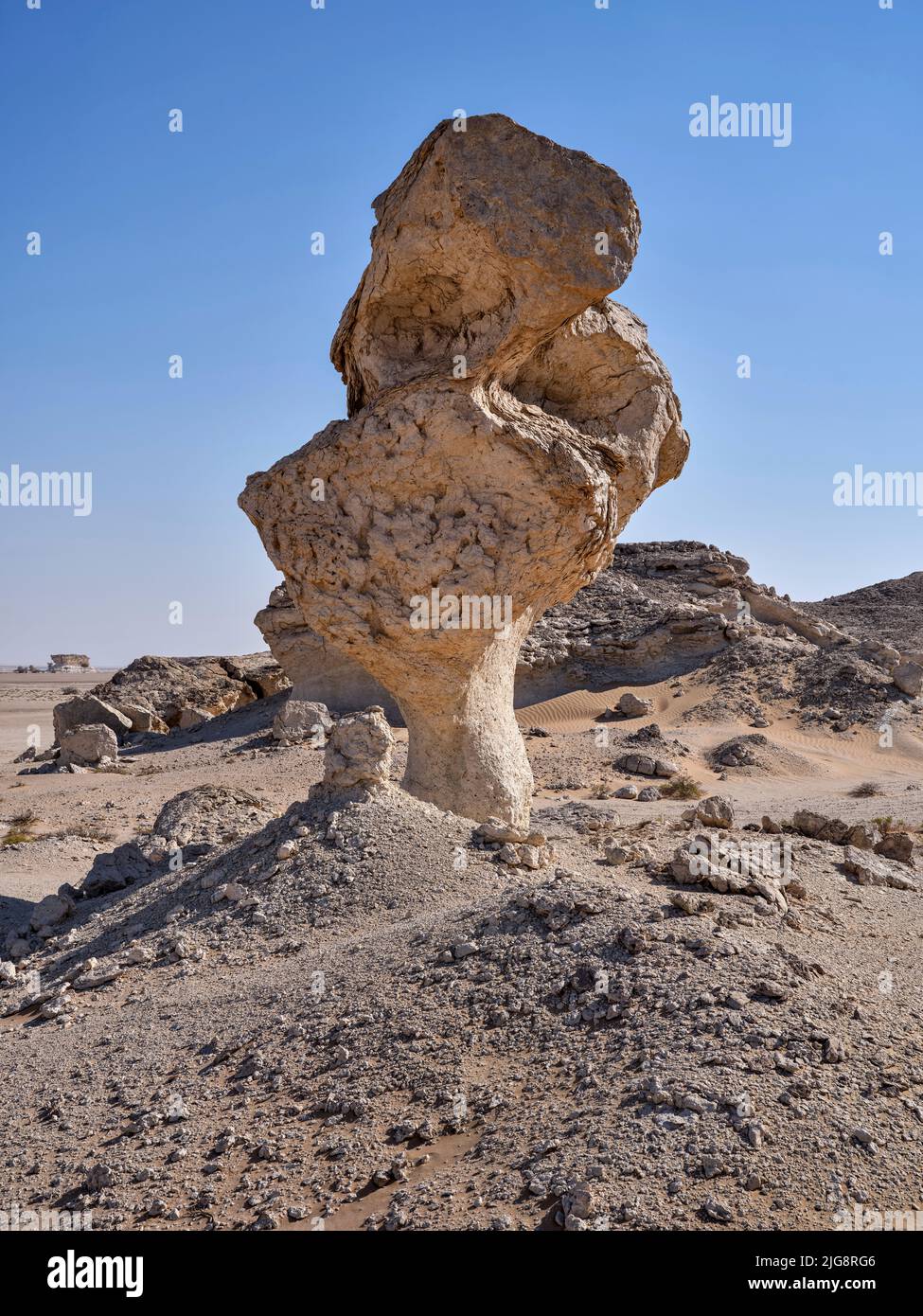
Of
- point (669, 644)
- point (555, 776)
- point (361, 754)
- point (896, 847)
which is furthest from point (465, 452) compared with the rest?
point (669, 644)

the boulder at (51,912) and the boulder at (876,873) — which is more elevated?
the boulder at (876,873)

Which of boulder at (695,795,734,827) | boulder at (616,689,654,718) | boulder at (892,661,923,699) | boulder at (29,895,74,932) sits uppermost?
boulder at (892,661,923,699)

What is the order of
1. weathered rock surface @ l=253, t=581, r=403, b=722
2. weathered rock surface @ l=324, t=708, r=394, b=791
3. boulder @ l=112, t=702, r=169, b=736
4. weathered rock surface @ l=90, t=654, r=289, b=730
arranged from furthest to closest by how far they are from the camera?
weathered rock surface @ l=90, t=654, r=289, b=730 → boulder @ l=112, t=702, r=169, b=736 → weathered rock surface @ l=253, t=581, r=403, b=722 → weathered rock surface @ l=324, t=708, r=394, b=791

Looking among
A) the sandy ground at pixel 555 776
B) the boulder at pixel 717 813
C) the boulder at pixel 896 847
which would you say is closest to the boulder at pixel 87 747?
the sandy ground at pixel 555 776

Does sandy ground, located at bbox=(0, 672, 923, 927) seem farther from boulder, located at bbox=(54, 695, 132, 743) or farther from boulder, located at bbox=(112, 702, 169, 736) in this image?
boulder, located at bbox=(112, 702, 169, 736)

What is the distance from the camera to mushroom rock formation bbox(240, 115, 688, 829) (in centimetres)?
667

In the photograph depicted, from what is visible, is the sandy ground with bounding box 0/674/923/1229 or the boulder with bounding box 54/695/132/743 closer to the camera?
the sandy ground with bounding box 0/674/923/1229

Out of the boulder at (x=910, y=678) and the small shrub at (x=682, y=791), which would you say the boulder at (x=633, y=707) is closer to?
the boulder at (x=910, y=678)

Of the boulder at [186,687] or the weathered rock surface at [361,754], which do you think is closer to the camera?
the weathered rock surface at [361,754]

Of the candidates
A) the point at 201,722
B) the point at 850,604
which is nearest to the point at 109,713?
the point at 201,722

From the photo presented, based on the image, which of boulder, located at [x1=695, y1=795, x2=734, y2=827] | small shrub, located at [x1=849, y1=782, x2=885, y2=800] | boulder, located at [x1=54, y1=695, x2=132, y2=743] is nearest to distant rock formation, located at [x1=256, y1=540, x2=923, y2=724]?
boulder, located at [x1=54, y1=695, x2=132, y2=743]

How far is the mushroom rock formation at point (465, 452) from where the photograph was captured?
21.9 feet

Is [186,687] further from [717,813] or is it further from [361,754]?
[361,754]

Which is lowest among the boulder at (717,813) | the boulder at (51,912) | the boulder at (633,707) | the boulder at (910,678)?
the boulder at (51,912)
